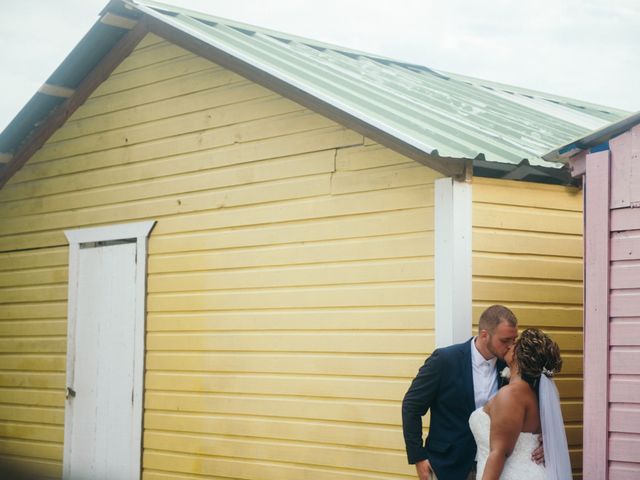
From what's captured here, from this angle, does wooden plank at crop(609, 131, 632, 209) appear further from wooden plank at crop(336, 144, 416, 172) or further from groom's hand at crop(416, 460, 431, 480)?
groom's hand at crop(416, 460, 431, 480)

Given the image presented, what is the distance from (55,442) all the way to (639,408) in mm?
6431

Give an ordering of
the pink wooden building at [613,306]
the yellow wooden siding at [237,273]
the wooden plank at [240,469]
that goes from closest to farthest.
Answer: the pink wooden building at [613,306] < the yellow wooden siding at [237,273] < the wooden plank at [240,469]

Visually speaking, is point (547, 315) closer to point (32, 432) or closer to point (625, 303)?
point (625, 303)

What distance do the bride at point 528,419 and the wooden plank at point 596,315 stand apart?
20cm

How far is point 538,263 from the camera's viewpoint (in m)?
8.26

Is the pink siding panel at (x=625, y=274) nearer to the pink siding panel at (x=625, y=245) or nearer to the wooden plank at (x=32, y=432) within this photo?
the pink siding panel at (x=625, y=245)

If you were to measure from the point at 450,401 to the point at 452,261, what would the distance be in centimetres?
105

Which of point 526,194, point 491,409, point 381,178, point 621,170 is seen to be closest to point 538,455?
point 491,409

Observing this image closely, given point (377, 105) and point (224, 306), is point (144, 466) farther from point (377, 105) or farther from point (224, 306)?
point (377, 105)

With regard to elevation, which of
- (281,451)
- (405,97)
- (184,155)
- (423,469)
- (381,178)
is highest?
(405,97)

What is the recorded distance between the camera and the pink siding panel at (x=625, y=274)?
653 cm

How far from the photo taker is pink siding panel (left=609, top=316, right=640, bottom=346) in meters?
6.51

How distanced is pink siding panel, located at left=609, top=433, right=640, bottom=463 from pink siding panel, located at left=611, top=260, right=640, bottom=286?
0.88 m

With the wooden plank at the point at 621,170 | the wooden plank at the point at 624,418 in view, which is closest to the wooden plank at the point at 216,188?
the wooden plank at the point at 621,170
